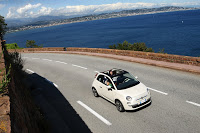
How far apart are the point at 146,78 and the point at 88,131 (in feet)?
20.7

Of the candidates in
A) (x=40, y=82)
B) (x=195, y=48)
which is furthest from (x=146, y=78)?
(x=195, y=48)

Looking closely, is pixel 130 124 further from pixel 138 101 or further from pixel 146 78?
pixel 146 78

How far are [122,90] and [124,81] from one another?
0.73m

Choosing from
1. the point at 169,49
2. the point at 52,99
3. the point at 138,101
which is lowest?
the point at 169,49

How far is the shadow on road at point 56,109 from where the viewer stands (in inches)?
307

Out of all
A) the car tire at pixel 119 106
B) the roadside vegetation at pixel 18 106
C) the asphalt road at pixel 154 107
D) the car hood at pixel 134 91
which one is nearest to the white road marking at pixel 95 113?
the asphalt road at pixel 154 107

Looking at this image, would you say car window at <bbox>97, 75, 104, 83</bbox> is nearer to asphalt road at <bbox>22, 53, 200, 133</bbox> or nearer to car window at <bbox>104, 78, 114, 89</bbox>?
car window at <bbox>104, 78, 114, 89</bbox>

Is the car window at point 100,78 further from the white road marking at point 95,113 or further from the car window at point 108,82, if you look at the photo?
the white road marking at point 95,113

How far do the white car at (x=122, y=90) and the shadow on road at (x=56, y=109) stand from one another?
6.42 ft

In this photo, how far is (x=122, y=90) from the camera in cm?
838

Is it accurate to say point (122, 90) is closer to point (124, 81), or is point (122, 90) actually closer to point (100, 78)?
point (124, 81)

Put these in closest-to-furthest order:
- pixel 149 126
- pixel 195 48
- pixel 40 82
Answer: pixel 149 126 < pixel 40 82 < pixel 195 48

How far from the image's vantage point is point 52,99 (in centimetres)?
1122

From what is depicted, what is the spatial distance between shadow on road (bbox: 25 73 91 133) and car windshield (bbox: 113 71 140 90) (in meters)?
2.59
